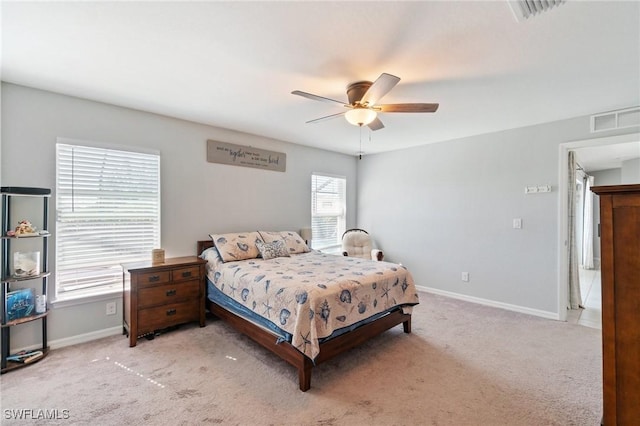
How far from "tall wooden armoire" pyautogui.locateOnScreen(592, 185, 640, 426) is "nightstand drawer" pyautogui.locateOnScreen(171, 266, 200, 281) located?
11.1 feet

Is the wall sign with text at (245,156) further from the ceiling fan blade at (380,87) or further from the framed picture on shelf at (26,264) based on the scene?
the ceiling fan blade at (380,87)

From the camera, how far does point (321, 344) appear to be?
2.29 m

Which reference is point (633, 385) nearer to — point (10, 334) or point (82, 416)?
point (82, 416)

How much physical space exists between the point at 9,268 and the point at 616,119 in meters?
6.38

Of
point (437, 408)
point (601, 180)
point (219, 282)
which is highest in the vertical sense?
point (601, 180)

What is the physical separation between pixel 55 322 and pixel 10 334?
0.99ft

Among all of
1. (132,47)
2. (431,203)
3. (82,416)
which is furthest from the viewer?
(431,203)

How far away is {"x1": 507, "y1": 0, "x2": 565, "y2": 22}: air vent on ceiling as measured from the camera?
1.51 meters

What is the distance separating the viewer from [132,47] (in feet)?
6.66

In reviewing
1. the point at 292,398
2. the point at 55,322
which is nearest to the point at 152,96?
the point at 55,322

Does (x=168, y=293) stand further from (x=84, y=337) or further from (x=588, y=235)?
(x=588, y=235)

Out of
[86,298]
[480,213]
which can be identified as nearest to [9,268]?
[86,298]

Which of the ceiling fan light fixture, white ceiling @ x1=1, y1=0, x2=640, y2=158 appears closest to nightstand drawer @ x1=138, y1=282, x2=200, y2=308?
white ceiling @ x1=1, y1=0, x2=640, y2=158

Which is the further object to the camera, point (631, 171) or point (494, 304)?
point (631, 171)
